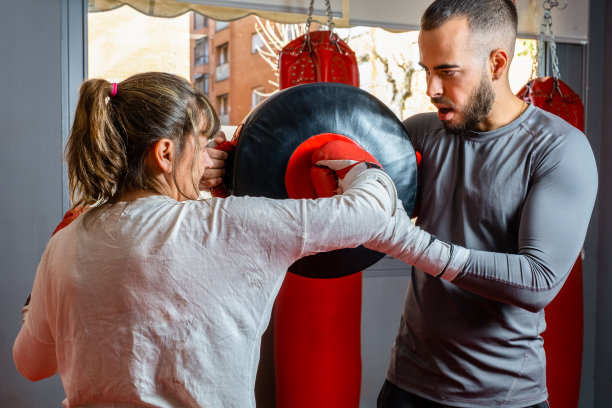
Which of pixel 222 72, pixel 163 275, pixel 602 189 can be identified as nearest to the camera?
pixel 163 275

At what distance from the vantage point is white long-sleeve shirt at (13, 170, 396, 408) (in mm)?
872

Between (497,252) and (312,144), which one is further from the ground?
(312,144)

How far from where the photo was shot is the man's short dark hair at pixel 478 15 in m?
1.39

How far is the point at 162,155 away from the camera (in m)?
0.98

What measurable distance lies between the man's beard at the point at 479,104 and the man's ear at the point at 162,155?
0.78m

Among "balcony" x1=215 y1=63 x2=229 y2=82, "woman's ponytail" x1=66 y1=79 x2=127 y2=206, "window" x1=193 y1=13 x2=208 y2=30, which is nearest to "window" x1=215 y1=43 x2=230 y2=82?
"balcony" x1=215 y1=63 x2=229 y2=82

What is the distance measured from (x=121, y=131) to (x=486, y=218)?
2.87ft

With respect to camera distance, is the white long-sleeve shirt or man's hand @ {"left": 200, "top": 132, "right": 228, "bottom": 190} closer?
the white long-sleeve shirt

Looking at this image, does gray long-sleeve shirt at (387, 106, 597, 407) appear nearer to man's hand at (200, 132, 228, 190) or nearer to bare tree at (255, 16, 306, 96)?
man's hand at (200, 132, 228, 190)

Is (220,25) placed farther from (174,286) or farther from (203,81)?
(174,286)

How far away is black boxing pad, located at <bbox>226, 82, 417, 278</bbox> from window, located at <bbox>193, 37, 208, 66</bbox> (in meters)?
1.64

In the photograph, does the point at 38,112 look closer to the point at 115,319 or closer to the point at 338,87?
the point at 338,87

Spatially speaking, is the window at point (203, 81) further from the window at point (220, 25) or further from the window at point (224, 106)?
the window at point (220, 25)

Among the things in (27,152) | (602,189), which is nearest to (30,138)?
(27,152)
